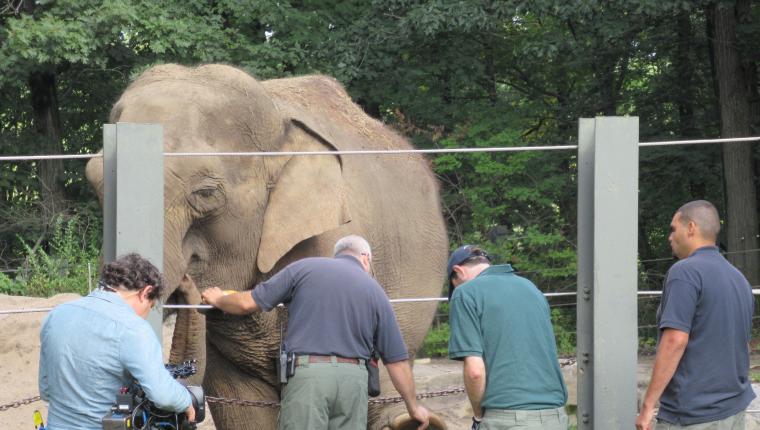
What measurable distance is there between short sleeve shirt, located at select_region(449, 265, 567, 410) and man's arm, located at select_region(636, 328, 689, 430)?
1.20 feet

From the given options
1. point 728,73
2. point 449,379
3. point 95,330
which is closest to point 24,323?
point 449,379

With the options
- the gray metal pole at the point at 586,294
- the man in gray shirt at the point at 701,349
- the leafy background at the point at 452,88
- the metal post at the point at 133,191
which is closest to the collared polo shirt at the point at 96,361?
the metal post at the point at 133,191

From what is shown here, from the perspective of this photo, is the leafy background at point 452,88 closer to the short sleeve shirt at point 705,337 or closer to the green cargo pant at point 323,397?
the green cargo pant at point 323,397

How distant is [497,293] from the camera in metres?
4.34

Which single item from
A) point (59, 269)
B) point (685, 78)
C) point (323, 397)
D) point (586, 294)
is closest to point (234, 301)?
point (323, 397)

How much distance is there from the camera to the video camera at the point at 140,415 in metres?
3.78

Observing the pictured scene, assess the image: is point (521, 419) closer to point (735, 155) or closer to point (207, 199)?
point (207, 199)

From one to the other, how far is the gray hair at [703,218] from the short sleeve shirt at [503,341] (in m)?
0.79

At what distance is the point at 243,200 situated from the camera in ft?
19.6

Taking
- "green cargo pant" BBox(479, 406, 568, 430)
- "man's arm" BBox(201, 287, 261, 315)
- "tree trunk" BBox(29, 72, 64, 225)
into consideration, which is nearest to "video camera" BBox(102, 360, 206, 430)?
"man's arm" BBox(201, 287, 261, 315)

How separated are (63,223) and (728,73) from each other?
30.4 ft

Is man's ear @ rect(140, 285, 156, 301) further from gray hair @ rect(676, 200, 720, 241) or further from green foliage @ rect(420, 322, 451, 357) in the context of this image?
green foliage @ rect(420, 322, 451, 357)

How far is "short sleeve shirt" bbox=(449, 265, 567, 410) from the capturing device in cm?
432

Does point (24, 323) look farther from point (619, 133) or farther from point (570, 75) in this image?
point (570, 75)
